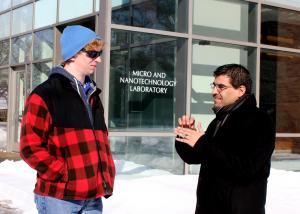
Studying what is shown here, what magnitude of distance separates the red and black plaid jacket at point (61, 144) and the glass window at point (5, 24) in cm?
1152

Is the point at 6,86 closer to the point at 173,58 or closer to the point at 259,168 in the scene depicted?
the point at 173,58

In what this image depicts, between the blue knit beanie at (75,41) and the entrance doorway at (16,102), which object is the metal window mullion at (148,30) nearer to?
the entrance doorway at (16,102)

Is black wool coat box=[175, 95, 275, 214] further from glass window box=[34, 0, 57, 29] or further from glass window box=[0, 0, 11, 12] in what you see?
glass window box=[0, 0, 11, 12]

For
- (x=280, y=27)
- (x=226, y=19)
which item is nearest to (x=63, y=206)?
(x=226, y=19)

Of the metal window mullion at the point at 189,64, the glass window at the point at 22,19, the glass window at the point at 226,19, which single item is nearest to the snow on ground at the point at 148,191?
the metal window mullion at the point at 189,64

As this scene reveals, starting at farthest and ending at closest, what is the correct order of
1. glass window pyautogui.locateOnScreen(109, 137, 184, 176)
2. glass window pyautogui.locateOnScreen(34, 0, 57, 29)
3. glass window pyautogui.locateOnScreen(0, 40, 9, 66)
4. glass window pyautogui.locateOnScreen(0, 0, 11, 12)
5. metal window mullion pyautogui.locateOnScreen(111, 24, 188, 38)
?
1. glass window pyautogui.locateOnScreen(0, 0, 11, 12)
2. glass window pyautogui.locateOnScreen(0, 40, 9, 66)
3. glass window pyautogui.locateOnScreen(34, 0, 57, 29)
4. glass window pyautogui.locateOnScreen(109, 137, 184, 176)
5. metal window mullion pyautogui.locateOnScreen(111, 24, 188, 38)

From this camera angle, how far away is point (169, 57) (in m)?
9.76

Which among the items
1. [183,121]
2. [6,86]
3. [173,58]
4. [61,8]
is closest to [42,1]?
[61,8]

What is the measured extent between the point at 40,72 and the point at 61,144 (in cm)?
968

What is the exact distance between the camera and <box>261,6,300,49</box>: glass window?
11055mm

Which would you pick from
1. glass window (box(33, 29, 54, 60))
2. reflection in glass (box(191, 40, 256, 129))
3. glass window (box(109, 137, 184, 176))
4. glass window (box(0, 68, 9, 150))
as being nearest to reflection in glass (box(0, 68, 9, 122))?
glass window (box(0, 68, 9, 150))

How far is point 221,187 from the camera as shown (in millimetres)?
2863

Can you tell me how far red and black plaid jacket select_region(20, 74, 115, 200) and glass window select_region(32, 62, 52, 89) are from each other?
9146 millimetres

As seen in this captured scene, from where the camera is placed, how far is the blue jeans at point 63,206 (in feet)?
9.33
